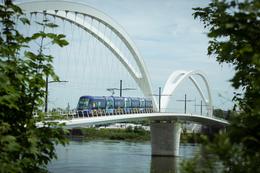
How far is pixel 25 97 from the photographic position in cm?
357

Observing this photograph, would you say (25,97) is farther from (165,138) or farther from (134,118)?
(165,138)

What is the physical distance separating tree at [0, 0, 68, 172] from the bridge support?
159 ft

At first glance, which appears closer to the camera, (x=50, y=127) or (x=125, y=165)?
(x=50, y=127)

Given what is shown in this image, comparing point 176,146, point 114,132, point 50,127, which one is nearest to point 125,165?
point 176,146

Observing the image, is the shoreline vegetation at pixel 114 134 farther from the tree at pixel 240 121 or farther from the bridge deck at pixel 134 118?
the tree at pixel 240 121

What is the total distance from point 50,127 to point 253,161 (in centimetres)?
173

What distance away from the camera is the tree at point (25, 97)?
3123 millimetres

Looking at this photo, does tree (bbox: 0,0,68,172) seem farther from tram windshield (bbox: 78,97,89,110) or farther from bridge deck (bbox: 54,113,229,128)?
tram windshield (bbox: 78,97,89,110)

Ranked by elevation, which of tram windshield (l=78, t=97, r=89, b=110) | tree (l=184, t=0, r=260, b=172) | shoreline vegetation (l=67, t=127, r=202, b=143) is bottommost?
shoreline vegetation (l=67, t=127, r=202, b=143)

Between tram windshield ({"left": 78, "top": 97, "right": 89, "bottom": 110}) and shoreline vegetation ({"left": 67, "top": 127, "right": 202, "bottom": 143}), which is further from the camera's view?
shoreline vegetation ({"left": 67, "top": 127, "right": 202, "bottom": 143})

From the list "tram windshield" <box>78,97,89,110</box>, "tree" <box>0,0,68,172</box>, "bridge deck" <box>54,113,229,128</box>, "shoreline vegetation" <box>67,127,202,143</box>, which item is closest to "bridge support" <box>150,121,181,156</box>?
"bridge deck" <box>54,113,229,128</box>

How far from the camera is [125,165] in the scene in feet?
116

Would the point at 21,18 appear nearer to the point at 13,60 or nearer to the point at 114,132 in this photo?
the point at 13,60

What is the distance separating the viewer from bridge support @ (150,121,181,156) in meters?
51.8
